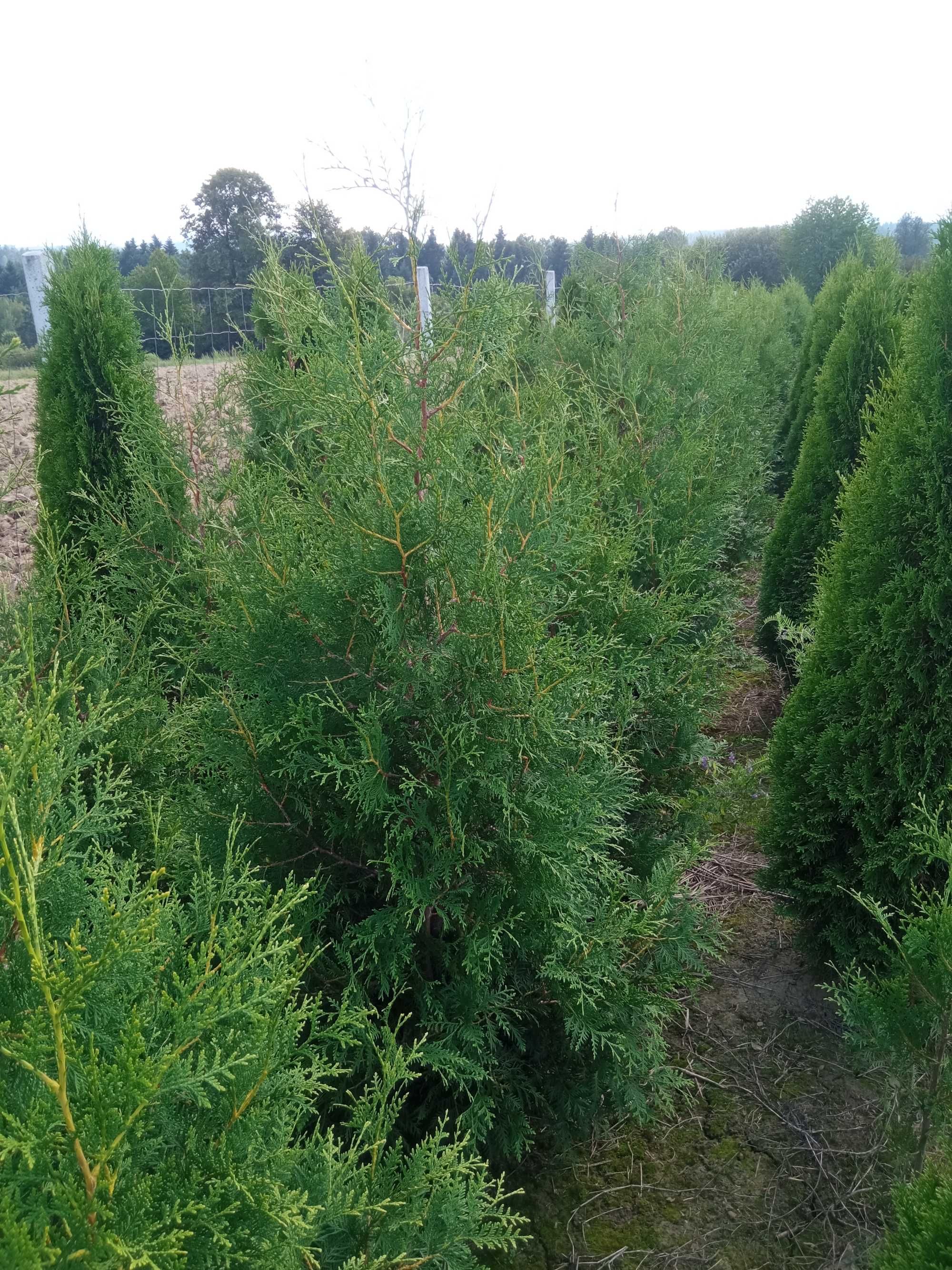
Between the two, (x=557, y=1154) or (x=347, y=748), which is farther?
(x=557, y=1154)

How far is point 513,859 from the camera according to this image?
8.07 ft

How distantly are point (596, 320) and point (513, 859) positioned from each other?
6.77 m

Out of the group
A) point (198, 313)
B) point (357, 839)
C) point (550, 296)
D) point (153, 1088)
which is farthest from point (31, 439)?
point (153, 1088)

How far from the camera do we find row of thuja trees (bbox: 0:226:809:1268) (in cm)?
116

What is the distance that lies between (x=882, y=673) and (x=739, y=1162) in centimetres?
186

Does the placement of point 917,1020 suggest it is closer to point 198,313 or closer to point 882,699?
point 882,699

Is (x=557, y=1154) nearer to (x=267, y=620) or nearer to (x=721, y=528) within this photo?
(x=267, y=620)

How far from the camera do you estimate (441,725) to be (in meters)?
2.33

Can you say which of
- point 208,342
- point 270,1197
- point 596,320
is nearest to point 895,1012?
point 270,1197

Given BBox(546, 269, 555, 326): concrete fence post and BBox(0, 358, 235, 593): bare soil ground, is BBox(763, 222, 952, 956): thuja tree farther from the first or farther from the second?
BBox(546, 269, 555, 326): concrete fence post

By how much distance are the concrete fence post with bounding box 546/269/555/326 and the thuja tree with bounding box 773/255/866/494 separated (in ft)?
9.05

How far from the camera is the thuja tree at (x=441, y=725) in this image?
226 cm

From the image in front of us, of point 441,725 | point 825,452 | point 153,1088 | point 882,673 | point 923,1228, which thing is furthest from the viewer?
point 825,452

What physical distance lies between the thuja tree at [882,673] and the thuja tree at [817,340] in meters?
5.28
